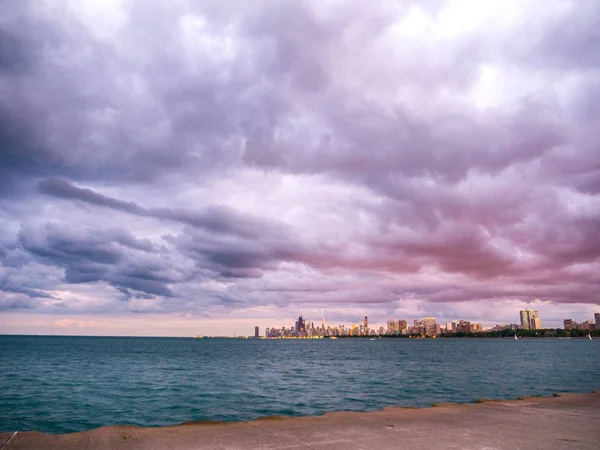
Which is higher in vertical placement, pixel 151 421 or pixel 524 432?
pixel 524 432

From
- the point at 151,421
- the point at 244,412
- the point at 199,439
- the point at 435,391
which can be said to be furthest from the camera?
the point at 435,391

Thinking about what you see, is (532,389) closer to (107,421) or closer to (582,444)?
(582,444)

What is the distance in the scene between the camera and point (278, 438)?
10.7m

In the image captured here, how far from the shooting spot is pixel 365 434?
11227 millimetres

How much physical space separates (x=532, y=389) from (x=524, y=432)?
94.2 feet

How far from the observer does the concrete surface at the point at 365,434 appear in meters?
9.97

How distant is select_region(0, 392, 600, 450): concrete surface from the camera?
997 cm

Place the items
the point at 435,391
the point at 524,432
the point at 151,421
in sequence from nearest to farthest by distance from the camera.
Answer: the point at 524,432 → the point at 151,421 → the point at 435,391

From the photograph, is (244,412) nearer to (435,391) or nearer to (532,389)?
(435,391)

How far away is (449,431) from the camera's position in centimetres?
1163

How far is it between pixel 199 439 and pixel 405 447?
17.0 feet

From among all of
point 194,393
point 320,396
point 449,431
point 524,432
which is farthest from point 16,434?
point 194,393

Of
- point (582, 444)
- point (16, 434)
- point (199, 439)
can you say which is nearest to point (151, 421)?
point (16, 434)

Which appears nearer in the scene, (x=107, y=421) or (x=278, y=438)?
(x=278, y=438)
